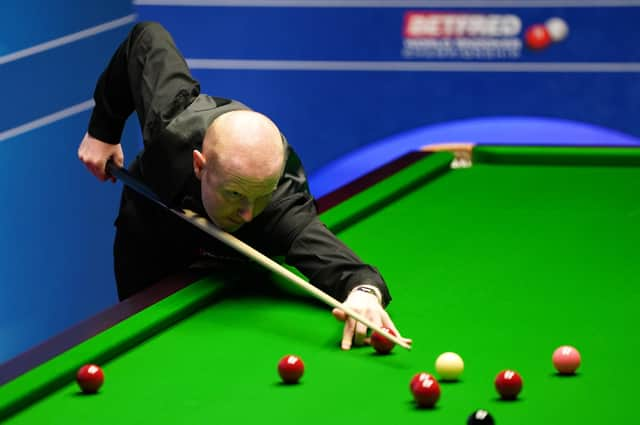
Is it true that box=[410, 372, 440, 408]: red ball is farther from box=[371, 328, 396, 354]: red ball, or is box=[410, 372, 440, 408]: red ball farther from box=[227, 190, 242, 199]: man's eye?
box=[227, 190, 242, 199]: man's eye

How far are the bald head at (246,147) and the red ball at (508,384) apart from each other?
77 cm

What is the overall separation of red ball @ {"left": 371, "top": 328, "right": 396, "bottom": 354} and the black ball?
1.53 feet

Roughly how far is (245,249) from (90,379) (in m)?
0.65

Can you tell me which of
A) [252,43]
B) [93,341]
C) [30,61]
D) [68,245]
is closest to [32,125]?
[30,61]

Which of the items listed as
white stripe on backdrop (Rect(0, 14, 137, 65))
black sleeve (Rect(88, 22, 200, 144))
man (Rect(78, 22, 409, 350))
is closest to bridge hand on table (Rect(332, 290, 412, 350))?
man (Rect(78, 22, 409, 350))

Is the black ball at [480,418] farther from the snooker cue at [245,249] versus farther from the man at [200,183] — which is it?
the man at [200,183]

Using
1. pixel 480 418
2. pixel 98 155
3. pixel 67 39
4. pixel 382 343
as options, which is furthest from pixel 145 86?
pixel 67 39

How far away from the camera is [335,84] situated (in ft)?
18.0

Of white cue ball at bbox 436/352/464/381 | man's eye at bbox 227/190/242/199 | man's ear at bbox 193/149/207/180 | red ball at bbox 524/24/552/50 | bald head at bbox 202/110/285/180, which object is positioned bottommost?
white cue ball at bbox 436/352/464/381

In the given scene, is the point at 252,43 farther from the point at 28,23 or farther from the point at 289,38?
the point at 28,23

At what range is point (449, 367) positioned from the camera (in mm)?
1933

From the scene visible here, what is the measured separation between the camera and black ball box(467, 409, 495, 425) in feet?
5.45

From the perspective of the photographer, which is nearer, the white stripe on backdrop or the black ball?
the black ball

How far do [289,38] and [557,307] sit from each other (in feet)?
10.9
